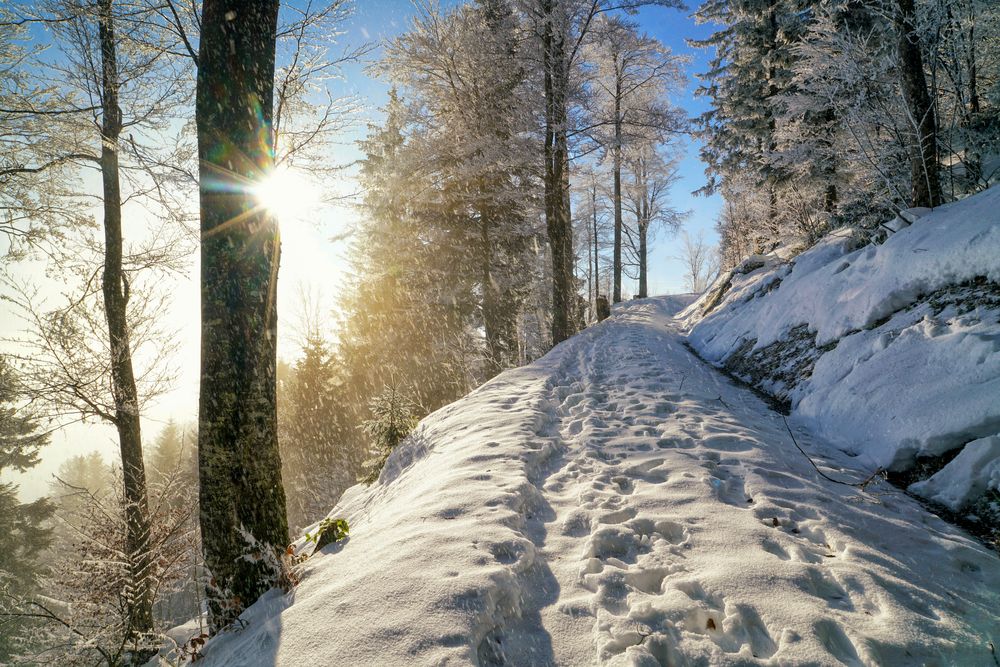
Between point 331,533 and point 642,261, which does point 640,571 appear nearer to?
point 331,533

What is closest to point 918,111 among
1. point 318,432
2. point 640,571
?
point 640,571

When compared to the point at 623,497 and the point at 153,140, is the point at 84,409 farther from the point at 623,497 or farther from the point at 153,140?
the point at 623,497

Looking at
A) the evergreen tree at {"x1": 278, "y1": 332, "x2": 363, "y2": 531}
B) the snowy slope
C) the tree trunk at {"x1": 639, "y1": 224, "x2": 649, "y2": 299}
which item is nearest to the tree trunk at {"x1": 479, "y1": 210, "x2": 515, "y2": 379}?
the snowy slope

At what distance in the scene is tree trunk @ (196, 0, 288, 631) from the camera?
270 cm

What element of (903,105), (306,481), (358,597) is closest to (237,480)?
(358,597)

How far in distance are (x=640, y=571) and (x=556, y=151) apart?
9.64m

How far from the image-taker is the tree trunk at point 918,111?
232 inches

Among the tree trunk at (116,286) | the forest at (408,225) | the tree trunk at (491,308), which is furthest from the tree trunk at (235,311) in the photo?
the tree trunk at (491,308)

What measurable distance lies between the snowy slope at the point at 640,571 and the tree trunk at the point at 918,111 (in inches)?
203

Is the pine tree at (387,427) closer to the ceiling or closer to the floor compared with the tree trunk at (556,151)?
closer to the floor

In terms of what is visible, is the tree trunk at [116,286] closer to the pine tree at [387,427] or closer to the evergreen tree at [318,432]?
the pine tree at [387,427]

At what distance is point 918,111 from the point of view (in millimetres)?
5965

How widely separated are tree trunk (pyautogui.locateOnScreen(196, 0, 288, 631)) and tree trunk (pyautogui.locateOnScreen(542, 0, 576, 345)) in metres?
7.59

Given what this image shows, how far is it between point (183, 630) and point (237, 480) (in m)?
2.70
